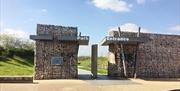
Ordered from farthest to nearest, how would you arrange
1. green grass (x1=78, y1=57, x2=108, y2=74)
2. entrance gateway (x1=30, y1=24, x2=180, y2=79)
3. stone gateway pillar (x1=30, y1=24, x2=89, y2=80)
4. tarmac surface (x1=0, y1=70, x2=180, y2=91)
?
green grass (x1=78, y1=57, x2=108, y2=74), entrance gateway (x1=30, y1=24, x2=180, y2=79), stone gateway pillar (x1=30, y1=24, x2=89, y2=80), tarmac surface (x1=0, y1=70, x2=180, y2=91)

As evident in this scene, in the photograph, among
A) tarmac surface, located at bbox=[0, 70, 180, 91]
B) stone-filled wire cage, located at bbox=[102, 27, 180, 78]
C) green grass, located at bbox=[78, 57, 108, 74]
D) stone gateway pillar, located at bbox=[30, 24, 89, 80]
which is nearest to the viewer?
tarmac surface, located at bbox=[0, 70, 180, 91]

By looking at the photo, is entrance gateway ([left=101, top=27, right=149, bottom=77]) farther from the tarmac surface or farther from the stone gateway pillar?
the tarmac surface

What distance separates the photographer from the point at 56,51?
17.9m

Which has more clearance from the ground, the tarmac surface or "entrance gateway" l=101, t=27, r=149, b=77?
"entrance gateway" l=101, t=27, r=149, b=77

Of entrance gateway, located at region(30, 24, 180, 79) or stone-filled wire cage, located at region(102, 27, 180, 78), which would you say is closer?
entrance gateway, located at region(30, 24, 180, 79)

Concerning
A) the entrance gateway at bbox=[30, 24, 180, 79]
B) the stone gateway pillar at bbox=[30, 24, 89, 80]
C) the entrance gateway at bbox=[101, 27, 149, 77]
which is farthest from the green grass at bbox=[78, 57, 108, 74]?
the stone gateway pillar at bbox=[30, 24, 89, 80]

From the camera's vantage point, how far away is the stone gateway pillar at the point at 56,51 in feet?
57.6

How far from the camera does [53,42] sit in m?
17.8

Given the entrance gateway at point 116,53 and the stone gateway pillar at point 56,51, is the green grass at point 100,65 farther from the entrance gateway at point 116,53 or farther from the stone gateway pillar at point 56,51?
the stone gateway pillar at point 56,51

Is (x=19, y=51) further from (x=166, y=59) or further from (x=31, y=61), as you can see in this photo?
(x=166, y=59)

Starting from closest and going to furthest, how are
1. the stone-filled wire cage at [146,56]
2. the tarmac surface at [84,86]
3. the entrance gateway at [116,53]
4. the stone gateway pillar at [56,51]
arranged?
the tarmac surface at [84,86]
the stone gateway pillar at [56,51]
the entrance gateway at [116,53]
the stone-filled wire cage at [146,56]

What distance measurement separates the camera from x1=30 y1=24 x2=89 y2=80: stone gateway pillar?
17.5 meters

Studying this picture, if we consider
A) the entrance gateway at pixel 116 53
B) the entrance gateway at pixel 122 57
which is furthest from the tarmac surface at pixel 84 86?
the entrance gateway at pixel 122 57

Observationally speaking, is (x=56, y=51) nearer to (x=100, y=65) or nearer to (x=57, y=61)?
(x=57, y=61)
